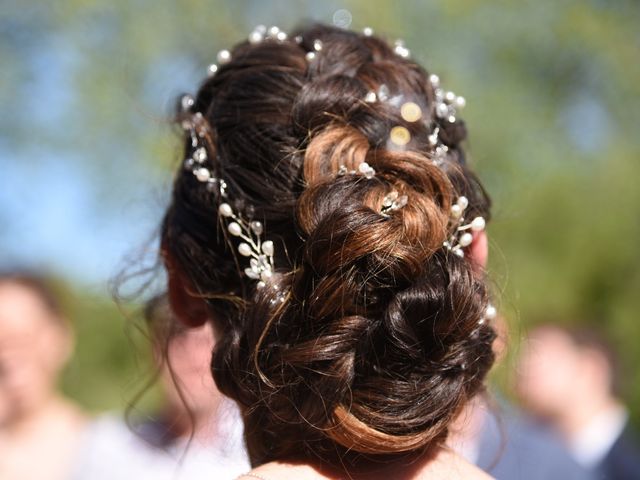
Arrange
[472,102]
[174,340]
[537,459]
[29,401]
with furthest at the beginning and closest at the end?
[472,102] < [29,401] < [537,459] < [174,340]

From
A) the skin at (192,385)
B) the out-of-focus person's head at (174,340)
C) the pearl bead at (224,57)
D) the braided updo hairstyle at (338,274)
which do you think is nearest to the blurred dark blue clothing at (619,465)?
the skin at (192,385)

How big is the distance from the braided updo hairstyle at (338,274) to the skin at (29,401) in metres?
3.16

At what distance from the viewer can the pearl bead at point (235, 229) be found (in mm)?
1686

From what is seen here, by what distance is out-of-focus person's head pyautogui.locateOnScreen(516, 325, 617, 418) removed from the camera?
5.65 m

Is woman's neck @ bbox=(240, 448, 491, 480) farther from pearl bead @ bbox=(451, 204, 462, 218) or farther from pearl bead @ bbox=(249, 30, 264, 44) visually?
pearl bead @ bbox=(249, 30, 264, 44)

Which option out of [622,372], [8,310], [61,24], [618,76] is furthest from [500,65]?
[8,310]

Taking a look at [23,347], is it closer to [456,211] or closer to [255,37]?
[255,37]

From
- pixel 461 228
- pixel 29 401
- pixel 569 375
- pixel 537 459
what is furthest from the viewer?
pixel 569 375

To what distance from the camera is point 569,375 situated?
5.70 m

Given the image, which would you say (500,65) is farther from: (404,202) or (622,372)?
(404,202)

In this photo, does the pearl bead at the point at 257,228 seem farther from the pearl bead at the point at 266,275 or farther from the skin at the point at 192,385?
the skin at the point at 192,385

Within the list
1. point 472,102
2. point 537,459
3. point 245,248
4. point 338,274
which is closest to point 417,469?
point 338,274

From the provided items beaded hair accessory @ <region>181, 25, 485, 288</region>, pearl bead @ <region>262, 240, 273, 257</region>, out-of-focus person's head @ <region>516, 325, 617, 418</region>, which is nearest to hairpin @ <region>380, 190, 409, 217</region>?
beaded hair accessory @ <region>181, 25, 485, 288</region>

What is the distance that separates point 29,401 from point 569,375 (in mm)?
3215
